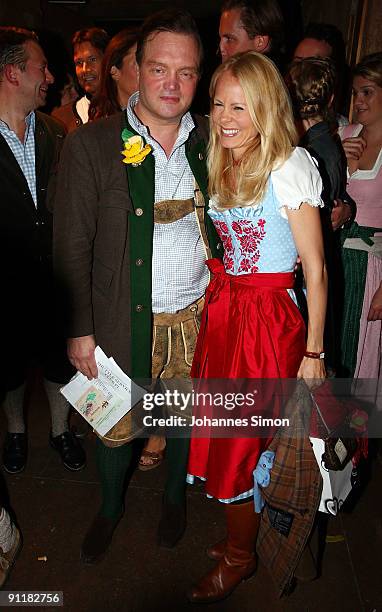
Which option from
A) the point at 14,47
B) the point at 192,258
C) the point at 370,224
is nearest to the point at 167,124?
the point at 192,258

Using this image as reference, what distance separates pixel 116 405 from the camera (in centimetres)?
196

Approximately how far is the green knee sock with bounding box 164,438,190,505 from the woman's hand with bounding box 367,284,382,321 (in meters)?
1.17

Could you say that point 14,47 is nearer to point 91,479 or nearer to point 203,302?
point 203,302

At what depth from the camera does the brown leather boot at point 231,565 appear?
1.92 metres

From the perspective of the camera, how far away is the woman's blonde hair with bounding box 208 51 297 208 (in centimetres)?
158

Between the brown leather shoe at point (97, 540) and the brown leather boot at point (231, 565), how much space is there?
1.43 ft

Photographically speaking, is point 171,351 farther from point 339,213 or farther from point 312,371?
point 339,213

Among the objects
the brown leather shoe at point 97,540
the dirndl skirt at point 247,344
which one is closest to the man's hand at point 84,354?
the dirndl skirt at point 247,344

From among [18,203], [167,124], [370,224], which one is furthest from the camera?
[370,224]

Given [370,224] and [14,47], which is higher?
[14,47]

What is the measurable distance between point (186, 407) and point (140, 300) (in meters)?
0.56

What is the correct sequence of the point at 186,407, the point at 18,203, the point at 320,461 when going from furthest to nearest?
the point at 18,203
the point at 186,407
the point at 320,461

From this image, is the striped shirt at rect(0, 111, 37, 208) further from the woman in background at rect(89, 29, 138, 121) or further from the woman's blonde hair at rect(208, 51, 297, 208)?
the woman's blonde hair at rect(208, 51, 297, 208)

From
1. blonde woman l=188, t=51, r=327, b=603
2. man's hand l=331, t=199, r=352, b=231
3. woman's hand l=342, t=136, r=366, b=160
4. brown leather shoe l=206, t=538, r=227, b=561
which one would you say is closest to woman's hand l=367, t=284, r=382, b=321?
man's hand l=331, t=199, r=352, b=231
